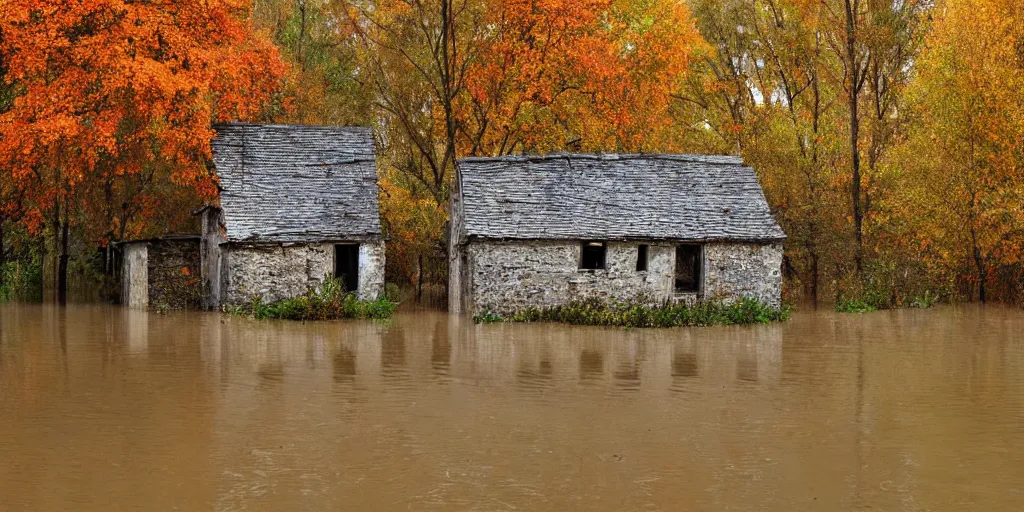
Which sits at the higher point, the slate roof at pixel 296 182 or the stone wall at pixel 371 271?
the slate roof at pixel 296 182

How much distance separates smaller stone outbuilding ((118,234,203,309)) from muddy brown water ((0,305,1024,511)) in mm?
8585

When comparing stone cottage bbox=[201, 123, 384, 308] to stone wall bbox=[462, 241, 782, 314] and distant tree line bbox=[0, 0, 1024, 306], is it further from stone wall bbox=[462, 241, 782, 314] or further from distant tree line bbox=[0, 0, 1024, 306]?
stone wall bbox=[462, 241, 782, 314]

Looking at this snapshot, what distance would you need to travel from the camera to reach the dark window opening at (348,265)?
3372 cm

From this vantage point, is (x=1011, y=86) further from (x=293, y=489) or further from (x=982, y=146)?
(x=293, y=489)

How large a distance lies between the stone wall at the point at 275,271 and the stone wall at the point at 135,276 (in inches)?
113

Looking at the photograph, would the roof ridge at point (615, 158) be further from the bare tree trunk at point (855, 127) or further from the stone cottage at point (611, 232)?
the bare tree trunk at point (855, 127)

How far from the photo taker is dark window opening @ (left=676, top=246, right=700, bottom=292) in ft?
109

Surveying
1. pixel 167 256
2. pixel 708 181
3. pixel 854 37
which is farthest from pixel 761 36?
pixel 167 256

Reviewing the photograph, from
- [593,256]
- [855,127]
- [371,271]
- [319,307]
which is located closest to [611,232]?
[593,256]

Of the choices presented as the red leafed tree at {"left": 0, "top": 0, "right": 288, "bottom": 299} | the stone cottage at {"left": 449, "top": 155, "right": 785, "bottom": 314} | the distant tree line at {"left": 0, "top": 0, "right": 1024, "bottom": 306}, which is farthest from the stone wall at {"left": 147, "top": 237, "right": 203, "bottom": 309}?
the stone cottage at {"left": 449, "top": 155, "right": 785, "bottom": 314}

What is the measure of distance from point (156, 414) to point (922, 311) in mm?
26253

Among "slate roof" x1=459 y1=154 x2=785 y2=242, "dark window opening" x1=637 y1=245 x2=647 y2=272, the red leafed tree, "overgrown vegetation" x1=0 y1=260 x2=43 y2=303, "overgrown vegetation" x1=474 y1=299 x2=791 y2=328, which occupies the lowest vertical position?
"overgrown vegetation" x1=474 y1=299 x2=791 y2=328

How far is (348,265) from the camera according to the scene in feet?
119

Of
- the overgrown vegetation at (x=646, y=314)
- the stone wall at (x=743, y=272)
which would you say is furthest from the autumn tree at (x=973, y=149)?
the overgrown vegetation at (x=646, y=314)
